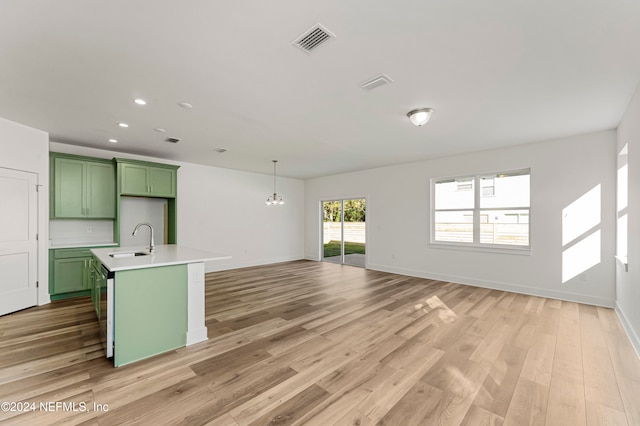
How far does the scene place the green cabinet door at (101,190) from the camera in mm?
4906

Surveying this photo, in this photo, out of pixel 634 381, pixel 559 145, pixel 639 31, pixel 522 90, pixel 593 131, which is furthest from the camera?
pixel 559 145

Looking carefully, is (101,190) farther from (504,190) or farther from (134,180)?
(504,190)

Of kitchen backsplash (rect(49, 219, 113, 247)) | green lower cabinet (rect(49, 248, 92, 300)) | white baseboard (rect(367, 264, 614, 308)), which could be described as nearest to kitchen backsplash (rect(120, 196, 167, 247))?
kitchen backsplash (rect(49, 219, 113, 247))

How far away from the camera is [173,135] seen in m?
4.35

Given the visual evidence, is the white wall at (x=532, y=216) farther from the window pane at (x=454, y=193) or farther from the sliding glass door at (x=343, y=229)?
the sliding glass door at (x=343, y=229)

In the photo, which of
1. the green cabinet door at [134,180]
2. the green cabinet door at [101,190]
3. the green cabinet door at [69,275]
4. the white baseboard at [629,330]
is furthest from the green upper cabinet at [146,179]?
the white baseboard at [629,330]

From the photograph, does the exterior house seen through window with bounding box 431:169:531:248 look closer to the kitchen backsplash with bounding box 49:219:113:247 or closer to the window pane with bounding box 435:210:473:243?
the window pane with bounding box 435:210:473:243

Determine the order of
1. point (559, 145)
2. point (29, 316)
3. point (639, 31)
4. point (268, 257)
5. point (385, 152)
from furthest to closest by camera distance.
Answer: point (268, 257)
point (385, 152)
point (559, 145)
point (29, 316)
point (639, 31)

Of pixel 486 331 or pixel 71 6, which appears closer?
pixel 71 6

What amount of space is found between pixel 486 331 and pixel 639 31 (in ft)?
9.78

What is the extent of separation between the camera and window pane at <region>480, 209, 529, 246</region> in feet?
16.2

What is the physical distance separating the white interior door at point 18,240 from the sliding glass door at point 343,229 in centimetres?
632

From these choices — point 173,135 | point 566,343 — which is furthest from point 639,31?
point 173,135

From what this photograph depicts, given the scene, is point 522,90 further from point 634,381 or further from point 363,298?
point 363,298
